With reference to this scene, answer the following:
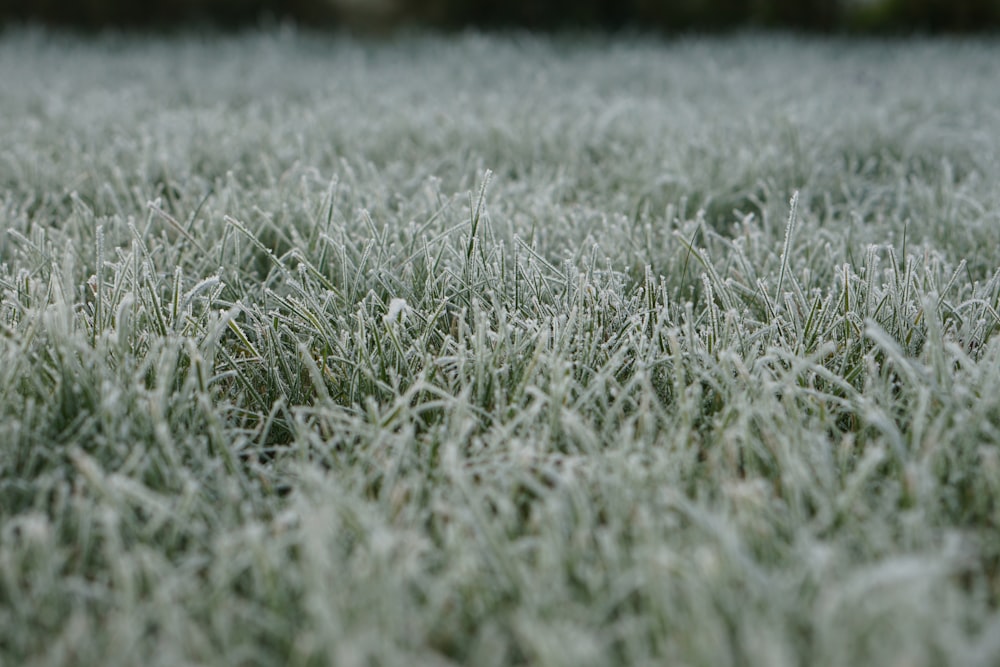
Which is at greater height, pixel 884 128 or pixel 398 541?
pixel 884 128

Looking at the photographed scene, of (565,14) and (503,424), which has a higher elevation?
(565,14)

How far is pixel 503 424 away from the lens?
1146 millimetres

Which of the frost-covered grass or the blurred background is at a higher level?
the blurred background

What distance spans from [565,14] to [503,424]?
6.28 metres

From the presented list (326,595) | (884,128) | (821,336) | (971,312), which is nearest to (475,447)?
(326,595)

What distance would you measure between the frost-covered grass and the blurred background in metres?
4.94

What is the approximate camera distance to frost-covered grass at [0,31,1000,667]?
773 mm

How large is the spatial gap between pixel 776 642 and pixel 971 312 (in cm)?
86

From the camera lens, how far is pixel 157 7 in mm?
6859

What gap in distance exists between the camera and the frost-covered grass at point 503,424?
0.77m

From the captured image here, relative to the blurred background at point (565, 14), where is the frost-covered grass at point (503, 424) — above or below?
below

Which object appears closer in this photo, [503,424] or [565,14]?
[503,424]

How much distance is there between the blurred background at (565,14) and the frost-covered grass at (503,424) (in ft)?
16.2

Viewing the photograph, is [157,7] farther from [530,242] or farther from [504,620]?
[504,620]
